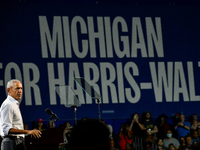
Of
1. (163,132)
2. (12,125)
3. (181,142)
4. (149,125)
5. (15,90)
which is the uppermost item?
(15,90)

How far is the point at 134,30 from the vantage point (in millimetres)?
11820

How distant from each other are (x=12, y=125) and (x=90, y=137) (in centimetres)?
293

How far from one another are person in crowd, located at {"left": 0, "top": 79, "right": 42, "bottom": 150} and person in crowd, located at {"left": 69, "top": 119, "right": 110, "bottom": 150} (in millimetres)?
2692

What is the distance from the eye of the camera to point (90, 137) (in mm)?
1360

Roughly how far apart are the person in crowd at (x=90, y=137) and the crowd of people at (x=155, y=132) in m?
7.85

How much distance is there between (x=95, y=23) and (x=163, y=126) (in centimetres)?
353

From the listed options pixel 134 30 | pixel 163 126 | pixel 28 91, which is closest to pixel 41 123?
pixel 28 91

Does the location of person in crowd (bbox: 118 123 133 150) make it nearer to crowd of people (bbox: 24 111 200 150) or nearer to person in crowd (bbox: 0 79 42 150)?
crowd of people (bbox: 24 111 200 150)

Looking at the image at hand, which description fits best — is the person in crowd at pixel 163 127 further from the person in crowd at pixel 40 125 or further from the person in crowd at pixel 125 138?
the person in crowd at pixel 40 125

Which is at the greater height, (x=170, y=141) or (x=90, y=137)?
(x=90, y=137)

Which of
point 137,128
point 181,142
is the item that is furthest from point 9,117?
point 181,142

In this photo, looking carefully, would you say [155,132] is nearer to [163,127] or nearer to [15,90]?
[163,127]

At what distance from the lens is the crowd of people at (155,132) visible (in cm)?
947

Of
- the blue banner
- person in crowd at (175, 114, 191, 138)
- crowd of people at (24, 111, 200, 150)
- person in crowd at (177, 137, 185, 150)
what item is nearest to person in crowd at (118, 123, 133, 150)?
crowd of people at (24, 111, 200, 150)
